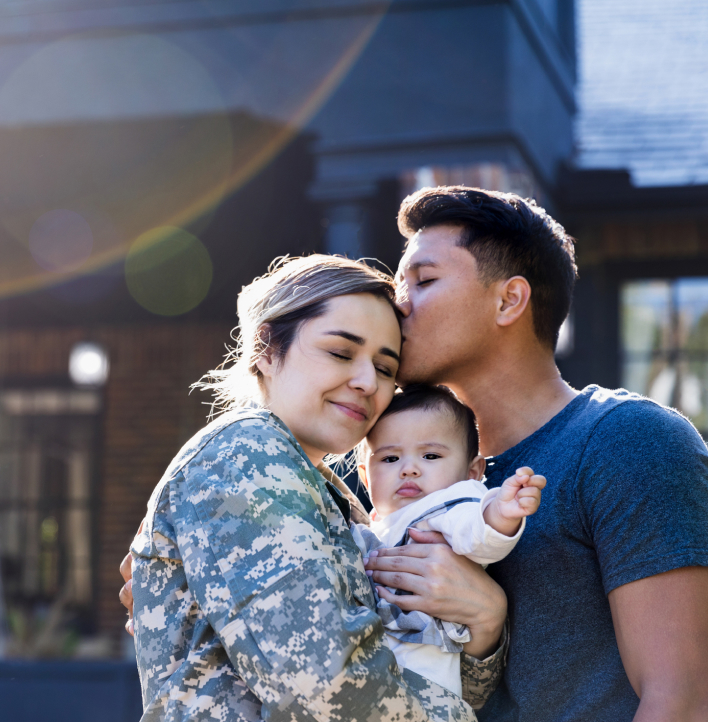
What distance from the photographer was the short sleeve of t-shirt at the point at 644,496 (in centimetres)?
187

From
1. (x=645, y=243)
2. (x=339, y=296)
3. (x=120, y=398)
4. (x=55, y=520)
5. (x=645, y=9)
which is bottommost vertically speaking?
(x=55, y=520)

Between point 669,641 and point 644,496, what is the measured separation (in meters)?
0.29

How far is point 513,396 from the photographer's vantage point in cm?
253

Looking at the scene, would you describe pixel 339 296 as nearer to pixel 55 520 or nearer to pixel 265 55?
pixel 265 55

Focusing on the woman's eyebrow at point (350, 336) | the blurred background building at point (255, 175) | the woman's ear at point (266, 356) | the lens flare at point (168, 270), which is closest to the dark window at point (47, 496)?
the blurred background building at point (255, 175)

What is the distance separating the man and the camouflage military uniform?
298 millimetres

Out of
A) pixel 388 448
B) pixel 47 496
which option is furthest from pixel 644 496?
pixel 47 496

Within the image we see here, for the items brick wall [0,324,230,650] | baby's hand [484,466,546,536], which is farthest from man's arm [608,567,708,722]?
brick wall [0,324,230,650]

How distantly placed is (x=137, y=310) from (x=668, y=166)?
175 inches

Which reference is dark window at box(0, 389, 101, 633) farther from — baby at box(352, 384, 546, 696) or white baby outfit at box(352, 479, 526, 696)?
white baby outfit at box(352, 479, 526, 696)

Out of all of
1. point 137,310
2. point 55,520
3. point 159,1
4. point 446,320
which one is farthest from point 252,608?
point 55,520

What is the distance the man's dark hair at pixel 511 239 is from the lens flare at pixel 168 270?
159 inches

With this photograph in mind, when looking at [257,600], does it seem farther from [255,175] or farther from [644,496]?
[255,175]

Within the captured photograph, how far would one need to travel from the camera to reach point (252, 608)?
163 cm
